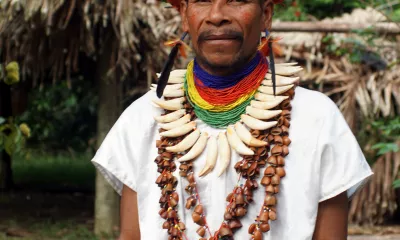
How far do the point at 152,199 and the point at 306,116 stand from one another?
1.65ft

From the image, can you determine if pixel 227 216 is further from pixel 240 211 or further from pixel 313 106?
pixel 313 106

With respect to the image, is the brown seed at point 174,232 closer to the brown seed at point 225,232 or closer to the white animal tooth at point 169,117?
the brown seed at point 225,232

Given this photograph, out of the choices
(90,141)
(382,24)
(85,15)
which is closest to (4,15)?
(85,15)

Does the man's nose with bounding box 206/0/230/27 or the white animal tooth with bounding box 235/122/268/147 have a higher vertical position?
the man's nose with bounding box 206/0/230/27

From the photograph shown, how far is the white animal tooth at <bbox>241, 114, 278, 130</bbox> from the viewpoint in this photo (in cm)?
233

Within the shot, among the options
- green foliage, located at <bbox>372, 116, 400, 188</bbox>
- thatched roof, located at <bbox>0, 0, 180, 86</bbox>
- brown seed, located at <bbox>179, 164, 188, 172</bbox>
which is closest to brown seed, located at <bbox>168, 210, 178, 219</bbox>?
brown seed, located at <bbox>179, 164, 188, 172</bbox>

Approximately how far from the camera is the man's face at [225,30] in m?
2.31

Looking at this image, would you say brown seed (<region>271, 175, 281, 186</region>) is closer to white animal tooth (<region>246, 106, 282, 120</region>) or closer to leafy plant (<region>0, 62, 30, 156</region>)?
white animal tooth (<region>246, 106, 282, 120</region>)

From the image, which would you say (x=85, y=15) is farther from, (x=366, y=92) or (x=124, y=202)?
(x=124, y=202)

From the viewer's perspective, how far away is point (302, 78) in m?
7.49

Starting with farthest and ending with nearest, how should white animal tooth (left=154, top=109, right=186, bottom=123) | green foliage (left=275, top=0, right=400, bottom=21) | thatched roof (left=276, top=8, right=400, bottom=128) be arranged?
1. green foliage (left=275, top=0, right=400, bottom=21)
2. thatched roof (left=276, top=8, right=400, bottom=128)
3. white animal tooth (left=154, top=109, right=186, bottom=123)

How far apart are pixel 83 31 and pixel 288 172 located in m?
5.17

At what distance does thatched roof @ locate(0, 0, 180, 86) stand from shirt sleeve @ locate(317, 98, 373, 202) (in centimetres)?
445

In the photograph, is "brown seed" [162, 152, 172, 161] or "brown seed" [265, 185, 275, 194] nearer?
"brown seed" [265, 185, 275, 194]
